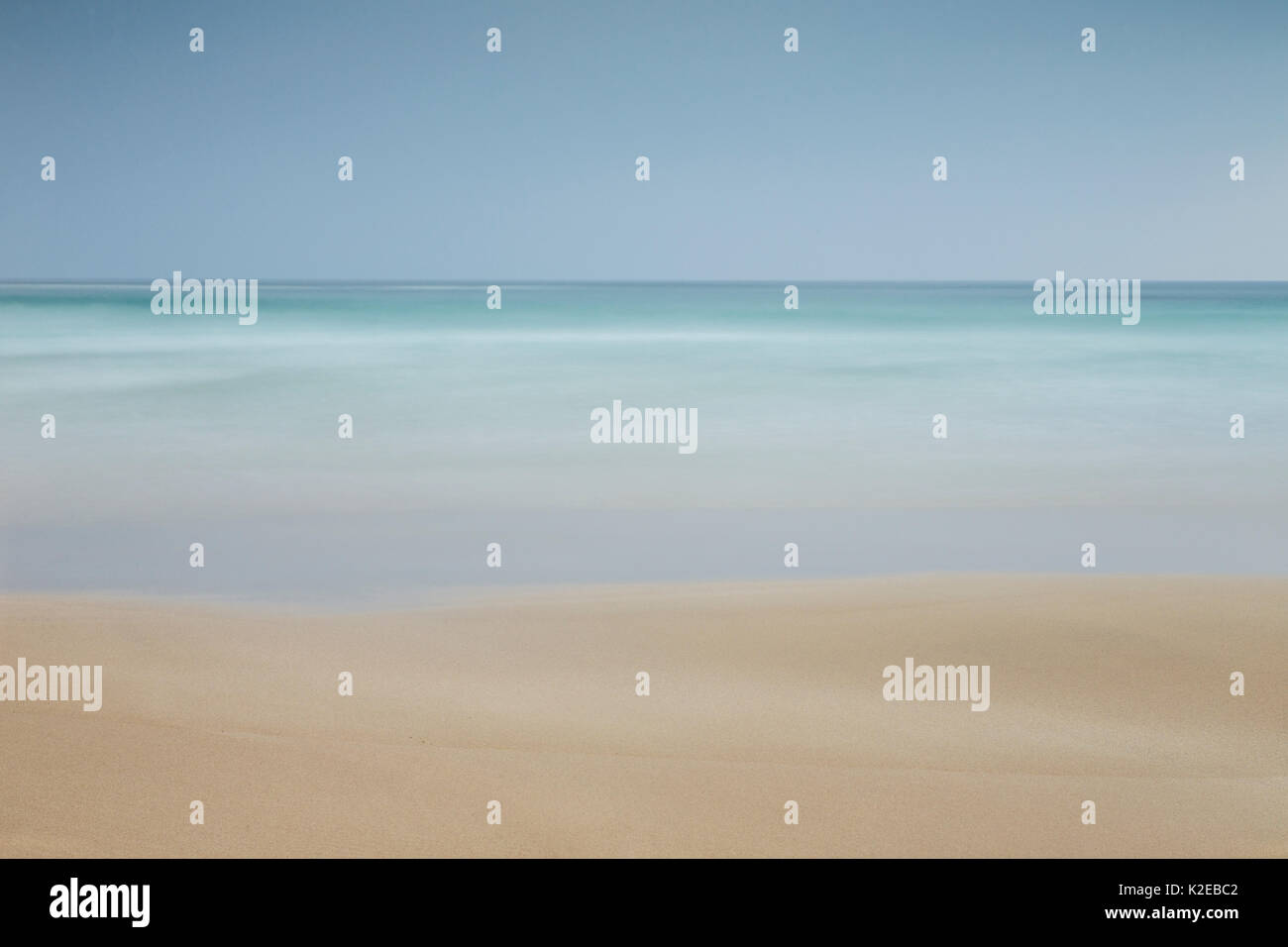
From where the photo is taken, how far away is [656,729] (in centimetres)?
222

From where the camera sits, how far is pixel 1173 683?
242 centimetres

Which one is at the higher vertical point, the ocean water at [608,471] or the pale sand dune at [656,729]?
the ocean water at [608,471]

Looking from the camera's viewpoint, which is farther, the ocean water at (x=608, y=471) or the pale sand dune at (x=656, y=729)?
the ocean water at (x=608, y=471)

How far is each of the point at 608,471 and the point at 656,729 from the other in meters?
2.59

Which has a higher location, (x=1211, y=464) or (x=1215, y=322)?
(x=1215, y=322)

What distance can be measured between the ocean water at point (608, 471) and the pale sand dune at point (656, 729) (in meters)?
0.38

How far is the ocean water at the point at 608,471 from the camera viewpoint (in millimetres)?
3416

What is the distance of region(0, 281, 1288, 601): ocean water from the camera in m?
3.42

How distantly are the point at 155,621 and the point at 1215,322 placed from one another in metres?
19.2

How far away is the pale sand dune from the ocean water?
1.24ft

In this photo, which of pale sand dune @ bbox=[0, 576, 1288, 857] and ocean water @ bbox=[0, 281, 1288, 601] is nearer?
pale sand dune @ bbox=[0, 576, 1288, 857]

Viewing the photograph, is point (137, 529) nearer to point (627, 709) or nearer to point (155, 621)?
point (155, 621)

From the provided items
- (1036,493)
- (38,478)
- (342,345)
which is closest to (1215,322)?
(342,345)

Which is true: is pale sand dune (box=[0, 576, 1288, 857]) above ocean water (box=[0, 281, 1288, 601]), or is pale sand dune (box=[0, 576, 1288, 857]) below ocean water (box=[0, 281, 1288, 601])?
below
